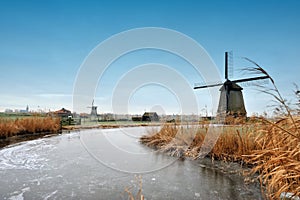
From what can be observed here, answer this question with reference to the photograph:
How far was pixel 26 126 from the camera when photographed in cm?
1098

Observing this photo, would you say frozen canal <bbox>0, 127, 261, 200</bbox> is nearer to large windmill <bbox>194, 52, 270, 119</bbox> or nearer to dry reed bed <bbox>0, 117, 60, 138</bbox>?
dry reed bed <bbox>0, 117, 60, 138</bbox>

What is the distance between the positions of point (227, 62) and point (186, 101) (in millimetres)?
15498

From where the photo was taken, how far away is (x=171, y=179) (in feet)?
11.8

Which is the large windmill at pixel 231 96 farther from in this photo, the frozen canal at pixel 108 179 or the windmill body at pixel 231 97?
the frozen canal at pixel 108 179

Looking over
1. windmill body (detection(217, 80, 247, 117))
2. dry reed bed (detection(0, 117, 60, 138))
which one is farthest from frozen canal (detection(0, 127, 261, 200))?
windmill body (detection(217, 80, 247, 117))

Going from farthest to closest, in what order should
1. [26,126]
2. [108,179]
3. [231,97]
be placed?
[231,97]
[26,126]
[108,179]

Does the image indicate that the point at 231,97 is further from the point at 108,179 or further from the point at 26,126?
the point at 108,179

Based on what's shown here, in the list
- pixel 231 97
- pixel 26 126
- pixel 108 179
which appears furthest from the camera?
pixel 231 97

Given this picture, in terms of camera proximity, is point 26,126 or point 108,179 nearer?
point 108,179

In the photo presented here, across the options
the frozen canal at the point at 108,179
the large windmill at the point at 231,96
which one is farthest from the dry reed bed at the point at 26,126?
the large windmill at the point at 231,96

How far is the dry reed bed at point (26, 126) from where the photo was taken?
9.11 meters

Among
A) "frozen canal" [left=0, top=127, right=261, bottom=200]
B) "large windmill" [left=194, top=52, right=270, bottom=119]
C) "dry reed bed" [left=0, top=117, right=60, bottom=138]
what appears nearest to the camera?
"frozen canal" [left=0, top=127, right=261, bottom=200]

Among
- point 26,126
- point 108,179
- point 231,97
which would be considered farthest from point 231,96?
point 108,179

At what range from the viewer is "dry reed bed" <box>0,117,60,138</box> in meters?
9.11
